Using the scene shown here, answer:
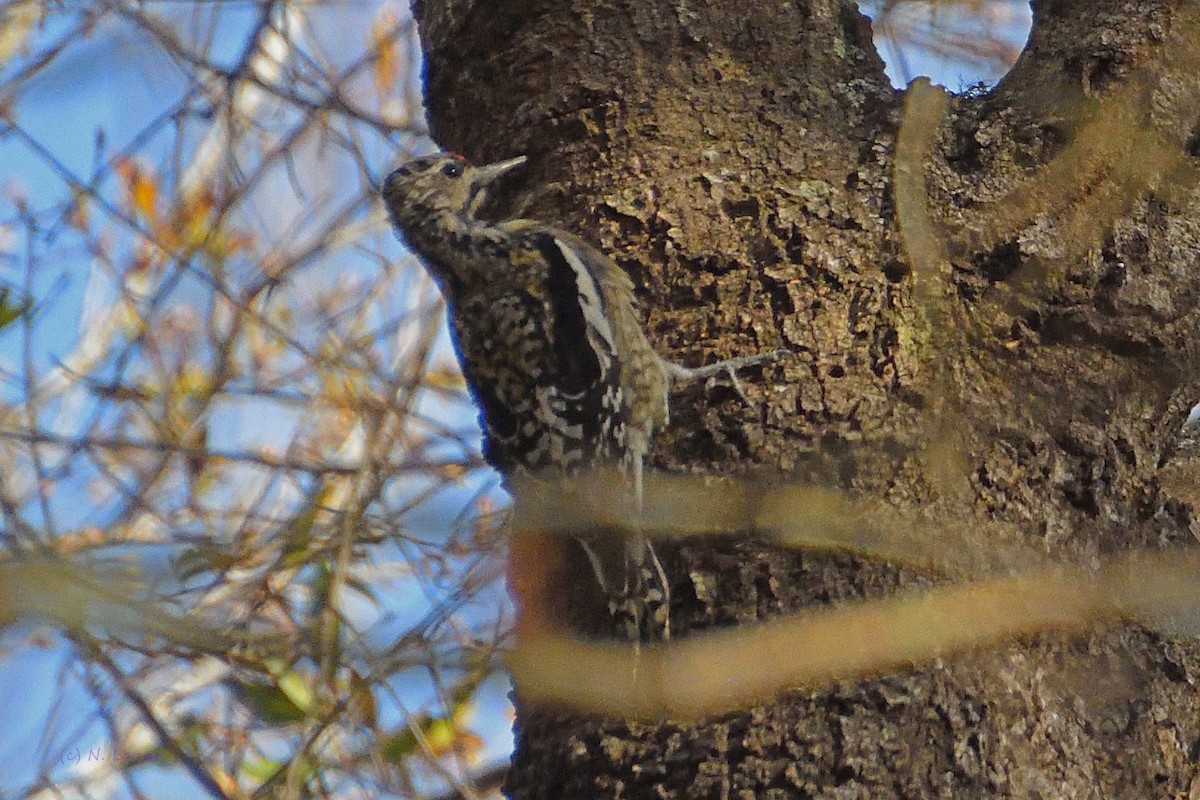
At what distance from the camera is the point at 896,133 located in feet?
9.21

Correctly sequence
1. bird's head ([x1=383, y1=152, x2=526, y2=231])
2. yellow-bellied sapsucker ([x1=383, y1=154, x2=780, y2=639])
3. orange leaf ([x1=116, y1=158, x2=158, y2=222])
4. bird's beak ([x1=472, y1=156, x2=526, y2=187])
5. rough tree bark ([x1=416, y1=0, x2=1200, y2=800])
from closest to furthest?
rough tree bark ([x1=416, y1=0, x2=1200, y2=800]) → yellow-bellied sapsucker ([x1=383, y1=154, x2=780, y2=639]) → bird's beak ([x1=472, y1=156, x2=526, y2=187]) → bird's head ([x1=383, y1=152, x2=526, y2=231]) → orange leaf ([x1=116, y1=158, x2=158, y2=222])

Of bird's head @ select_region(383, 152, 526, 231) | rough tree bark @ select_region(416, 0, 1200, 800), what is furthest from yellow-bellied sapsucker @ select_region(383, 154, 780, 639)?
rough tree bark @ select_region(416, 0, 1200, 800)

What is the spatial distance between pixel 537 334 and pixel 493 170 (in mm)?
452

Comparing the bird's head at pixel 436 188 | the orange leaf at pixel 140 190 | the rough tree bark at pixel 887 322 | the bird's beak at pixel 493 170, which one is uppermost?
the orange leaf at pixel 140 190

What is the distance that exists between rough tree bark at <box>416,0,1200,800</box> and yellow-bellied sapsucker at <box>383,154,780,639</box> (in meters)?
0.13

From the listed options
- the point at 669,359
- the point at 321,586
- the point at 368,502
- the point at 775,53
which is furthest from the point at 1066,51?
the point at 321,586

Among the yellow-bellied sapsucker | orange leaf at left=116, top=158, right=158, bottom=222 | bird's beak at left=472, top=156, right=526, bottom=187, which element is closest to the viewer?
the yellow-bellied sapsucker

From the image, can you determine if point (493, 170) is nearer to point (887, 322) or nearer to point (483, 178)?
point (483, 178)

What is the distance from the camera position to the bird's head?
3.44m

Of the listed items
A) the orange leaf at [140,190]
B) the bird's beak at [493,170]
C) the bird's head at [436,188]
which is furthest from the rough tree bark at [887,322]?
the orange leaf at [140,190]

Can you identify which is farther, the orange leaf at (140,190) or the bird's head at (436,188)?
the orange leaf at (140,190)

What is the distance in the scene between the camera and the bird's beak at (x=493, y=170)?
124 inches

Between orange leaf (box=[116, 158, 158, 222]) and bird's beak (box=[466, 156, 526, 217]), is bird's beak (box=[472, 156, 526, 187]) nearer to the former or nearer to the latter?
bird's beak (box=[466, 156, 526, 217])

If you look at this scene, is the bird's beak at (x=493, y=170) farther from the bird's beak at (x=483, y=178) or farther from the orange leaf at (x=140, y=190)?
the orange leaf at (x=140, y=190)
